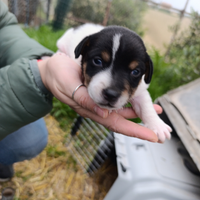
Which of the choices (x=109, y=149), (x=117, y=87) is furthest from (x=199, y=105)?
(x=117, y=87)

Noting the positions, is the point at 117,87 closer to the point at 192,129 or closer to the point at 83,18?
the point at 192,129

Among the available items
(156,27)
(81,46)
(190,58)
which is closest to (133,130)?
(81,46)

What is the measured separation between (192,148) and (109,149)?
930 millimetres

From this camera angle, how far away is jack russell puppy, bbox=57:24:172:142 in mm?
1224

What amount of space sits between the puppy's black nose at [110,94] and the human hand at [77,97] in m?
0.08

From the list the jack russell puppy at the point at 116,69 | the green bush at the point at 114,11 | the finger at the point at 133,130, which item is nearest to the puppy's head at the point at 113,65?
the jack russell puppy at the point at 116,69

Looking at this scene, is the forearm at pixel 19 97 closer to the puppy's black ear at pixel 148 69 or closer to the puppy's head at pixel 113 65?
the puppy's head at pixel 113 65

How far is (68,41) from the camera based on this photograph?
2285mm

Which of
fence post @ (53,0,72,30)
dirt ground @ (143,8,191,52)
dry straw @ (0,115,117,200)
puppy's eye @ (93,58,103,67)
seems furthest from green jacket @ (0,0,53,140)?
dirt ground @ (143,8,191,52)

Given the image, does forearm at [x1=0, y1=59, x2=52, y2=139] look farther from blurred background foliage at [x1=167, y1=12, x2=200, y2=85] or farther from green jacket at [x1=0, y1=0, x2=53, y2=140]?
blurred background foliage at [x1=167, y1=12, x2=200, y2=85]

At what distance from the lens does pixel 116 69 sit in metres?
1.34

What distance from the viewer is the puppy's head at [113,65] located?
1217mm

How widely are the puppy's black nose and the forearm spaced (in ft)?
1.70

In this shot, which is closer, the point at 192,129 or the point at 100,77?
the point at 100,77
